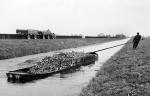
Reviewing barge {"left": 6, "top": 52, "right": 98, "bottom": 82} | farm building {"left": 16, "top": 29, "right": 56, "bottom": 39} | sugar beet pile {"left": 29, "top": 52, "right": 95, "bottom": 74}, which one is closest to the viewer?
barge {"left": 6, "top": 52, "right": 98, "bottom": 82}

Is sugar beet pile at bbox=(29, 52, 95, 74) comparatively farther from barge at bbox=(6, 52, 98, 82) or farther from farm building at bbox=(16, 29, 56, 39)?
farm building at bbox=(16, 29, 56, 39)

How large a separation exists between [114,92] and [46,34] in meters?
85.0

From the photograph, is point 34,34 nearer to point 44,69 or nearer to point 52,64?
point 52,64

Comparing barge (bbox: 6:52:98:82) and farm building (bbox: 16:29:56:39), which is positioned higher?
farm building (bbox: 16:29:56:39)

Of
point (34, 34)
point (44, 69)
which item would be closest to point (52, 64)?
point (44, 69)

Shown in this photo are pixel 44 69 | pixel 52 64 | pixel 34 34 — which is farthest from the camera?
pixel 34 34

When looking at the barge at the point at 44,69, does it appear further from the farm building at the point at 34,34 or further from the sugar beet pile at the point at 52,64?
the farm building at the point at 34,34

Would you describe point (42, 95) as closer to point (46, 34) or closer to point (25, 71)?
point (25, 71)

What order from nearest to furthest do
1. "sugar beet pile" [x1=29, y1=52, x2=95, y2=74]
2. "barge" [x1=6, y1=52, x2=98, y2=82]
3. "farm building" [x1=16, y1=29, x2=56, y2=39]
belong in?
"barge" [x1=6, y1=52, x2=98, y2=82] < "sugar beet pile" [x1=29, y1=52, x2=95, y2=74] < "farm building" [x1=16, y1=29, x2=56, y2=39]

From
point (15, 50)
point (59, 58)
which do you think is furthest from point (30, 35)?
point (59, 58)

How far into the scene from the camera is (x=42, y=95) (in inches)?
740

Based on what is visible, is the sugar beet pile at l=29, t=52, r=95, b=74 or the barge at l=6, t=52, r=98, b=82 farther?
the sugar beet pile at l=29, t=52, r=95, b=74

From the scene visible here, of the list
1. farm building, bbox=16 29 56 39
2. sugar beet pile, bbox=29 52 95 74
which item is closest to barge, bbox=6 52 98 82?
sugar beet pile, bbox=29 52 95 74

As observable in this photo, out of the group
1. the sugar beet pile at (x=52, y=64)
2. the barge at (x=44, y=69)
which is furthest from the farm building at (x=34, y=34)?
the sugar beet pile at (x=52, y=64)
